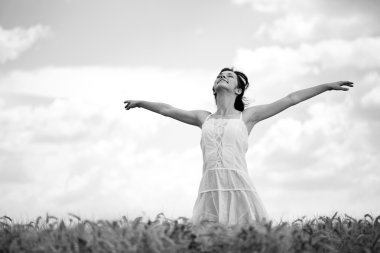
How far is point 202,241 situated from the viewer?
17.6 feet

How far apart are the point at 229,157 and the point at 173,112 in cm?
155

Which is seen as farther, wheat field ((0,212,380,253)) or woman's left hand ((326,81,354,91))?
woman's left hand ((326,81,354,91))

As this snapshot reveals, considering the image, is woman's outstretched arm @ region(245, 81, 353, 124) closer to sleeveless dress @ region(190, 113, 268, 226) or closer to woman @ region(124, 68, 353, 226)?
woman @ region(124, 68, 353, 226)

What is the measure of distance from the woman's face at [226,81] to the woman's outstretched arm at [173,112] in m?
0.55

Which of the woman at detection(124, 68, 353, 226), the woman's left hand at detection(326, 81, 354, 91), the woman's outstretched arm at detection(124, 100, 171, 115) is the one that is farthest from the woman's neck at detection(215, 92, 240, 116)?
the woman's left hand at detection(326, 81, 354, 91)

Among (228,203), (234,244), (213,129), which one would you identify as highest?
(213,129)

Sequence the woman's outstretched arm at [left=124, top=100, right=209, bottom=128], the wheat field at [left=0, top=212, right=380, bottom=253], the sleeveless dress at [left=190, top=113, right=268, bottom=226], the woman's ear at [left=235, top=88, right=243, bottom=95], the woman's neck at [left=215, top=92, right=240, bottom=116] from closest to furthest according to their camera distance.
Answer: the wheat field at [left=0, top=212, right=380, bottom=253] → the sleeveless dress at [left=190, top=113, right=268, bottom=226] → the woman's neck at [left=215, top=92, right=240, bottom=116] → the woman's outstretched arm at [left=124, top=100, right=209, bottom=128] → the woman's ear at [left=235, top=88, right=243, bottom=95]

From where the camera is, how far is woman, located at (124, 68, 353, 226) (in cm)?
802

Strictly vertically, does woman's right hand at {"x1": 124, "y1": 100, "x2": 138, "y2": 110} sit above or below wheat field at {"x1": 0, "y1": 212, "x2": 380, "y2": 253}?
above

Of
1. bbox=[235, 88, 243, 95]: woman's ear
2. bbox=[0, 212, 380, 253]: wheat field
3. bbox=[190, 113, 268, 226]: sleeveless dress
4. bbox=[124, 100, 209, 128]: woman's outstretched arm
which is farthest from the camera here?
bbox=[235, 88, 243, 95]: woman's ear

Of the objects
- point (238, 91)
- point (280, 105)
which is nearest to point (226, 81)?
point (238, 91)

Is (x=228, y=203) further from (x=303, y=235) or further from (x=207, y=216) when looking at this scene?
(x=303, y=235)

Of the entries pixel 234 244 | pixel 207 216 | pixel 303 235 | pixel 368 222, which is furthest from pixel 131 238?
pixel 368 222

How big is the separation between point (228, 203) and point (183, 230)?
260 cm
